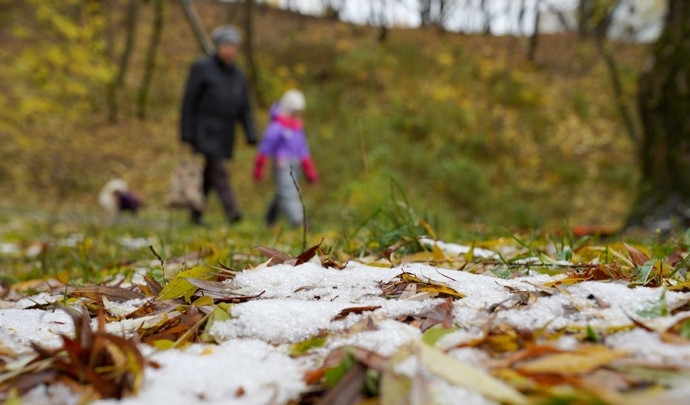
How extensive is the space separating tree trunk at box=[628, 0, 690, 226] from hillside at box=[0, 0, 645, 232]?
5109 mm

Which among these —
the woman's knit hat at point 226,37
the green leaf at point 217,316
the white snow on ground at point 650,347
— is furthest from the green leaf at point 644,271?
the woman's knit hat at point 226,37

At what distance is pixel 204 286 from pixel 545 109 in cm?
1849

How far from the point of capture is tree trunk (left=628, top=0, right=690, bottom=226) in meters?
4.75

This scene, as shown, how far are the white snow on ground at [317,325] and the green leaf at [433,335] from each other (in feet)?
0.05

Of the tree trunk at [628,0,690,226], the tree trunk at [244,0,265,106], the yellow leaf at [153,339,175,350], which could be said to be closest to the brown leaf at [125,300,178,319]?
the yellow leaf at [153,339,175,350]

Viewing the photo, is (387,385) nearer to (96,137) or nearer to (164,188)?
(164,188)

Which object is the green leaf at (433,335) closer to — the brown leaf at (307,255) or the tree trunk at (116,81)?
the brown leaf at (307,255)

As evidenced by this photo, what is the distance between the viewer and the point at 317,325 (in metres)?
1.21

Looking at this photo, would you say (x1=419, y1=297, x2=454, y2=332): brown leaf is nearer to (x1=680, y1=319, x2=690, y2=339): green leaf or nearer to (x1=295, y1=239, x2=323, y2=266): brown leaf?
(x1=680, y1=319, x2=690, y2=339): green leaf

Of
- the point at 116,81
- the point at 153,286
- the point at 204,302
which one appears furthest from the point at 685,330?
the point at 116,81

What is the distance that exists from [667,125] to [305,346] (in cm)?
505

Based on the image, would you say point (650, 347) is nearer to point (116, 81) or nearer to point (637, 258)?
point (637, 258)

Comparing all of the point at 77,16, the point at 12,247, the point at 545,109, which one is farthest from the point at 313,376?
the point at 77,16

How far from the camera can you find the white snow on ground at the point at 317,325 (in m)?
0.90
